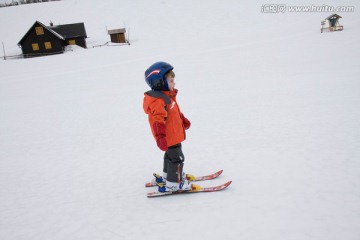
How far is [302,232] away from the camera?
255 cm

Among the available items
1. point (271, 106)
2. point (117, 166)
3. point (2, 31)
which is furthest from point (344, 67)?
point (2, 31)

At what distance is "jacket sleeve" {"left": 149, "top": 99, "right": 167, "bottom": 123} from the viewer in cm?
287

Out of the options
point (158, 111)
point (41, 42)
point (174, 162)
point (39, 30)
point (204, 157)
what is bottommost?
point (204, 157)

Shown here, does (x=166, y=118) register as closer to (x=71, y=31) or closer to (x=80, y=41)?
(x=80, y=41)

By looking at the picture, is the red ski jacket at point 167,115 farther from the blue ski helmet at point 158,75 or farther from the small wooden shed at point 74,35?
the small wooden shed at point 74,35

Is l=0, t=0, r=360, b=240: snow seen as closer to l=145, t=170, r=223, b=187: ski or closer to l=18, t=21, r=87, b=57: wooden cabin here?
l=145, t=170, r=223, b=187: ski

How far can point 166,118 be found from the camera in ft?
10.1

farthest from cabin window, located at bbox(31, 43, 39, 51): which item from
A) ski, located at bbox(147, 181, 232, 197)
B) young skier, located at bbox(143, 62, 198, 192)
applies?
ski, located at bbox(147, 181, 232, 197)

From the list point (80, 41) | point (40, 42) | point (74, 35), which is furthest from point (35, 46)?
point (80, 41)

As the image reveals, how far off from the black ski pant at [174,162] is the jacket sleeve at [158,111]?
515 mm

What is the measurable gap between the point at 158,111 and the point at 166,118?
23cm
